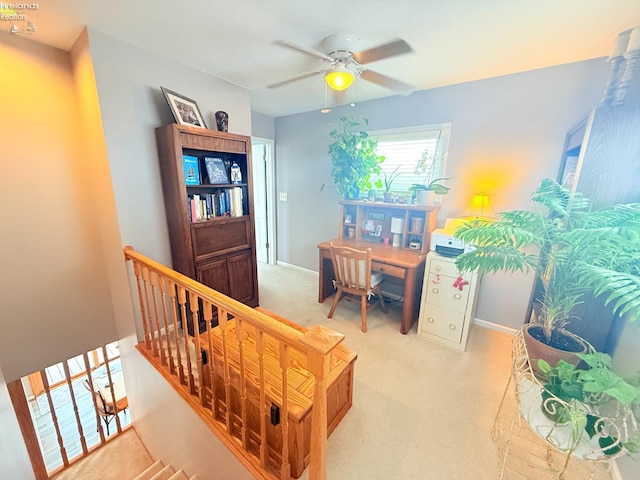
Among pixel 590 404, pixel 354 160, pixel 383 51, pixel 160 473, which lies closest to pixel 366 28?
pixel 383 51

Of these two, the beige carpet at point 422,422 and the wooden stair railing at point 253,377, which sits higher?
the wooden stair railing at point 253,377

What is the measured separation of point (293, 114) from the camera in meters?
3.66

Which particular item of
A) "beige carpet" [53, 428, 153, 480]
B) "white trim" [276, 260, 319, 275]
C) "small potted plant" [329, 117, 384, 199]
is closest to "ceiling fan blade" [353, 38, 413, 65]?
"small potted plant" [329, 117, 384, 199]

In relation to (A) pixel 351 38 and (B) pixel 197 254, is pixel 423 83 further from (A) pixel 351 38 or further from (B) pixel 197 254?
(B) pixel 197 254

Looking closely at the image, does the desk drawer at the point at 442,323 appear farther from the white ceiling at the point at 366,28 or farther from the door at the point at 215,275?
the white ceiling at the point at 366,28

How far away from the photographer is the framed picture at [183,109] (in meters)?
2.03

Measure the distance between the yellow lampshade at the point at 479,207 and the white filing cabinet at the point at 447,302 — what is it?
0.65 metres

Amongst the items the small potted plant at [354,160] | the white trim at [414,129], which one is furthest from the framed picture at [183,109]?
the white trim at [414,129]

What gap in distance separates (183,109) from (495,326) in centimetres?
356

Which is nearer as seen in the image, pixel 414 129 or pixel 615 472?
pixel 615 472

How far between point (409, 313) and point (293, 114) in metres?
3.05

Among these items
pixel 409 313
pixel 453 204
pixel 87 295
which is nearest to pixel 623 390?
pixel 409 313

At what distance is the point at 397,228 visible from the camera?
2838 millimetres

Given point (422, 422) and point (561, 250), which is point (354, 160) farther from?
point (422, 422)
